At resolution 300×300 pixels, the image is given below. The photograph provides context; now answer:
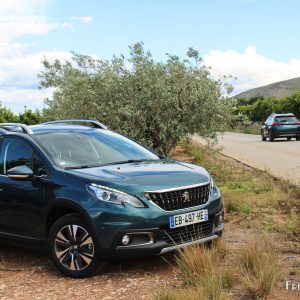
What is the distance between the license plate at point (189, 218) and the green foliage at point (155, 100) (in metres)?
7.03

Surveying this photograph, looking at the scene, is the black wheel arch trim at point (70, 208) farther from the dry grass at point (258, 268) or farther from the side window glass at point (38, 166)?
the dry grass at point (258, 268)

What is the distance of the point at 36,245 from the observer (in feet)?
20.4

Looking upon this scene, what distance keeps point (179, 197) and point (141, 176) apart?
44 cm

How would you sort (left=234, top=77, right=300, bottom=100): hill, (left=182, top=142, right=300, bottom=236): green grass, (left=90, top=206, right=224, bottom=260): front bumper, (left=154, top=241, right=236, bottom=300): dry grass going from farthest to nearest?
(left=234, top=77, right=300, bottom=100): hill < (left=182, top=142, right=300, bottom=236): green grass < (left=90, top=206, right=224, bottom=260): front bumper < (left=154, top=241, right=236, bottom=300): dry grass

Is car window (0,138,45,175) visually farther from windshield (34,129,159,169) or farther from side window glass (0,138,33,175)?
windshield (34,129,159,169)

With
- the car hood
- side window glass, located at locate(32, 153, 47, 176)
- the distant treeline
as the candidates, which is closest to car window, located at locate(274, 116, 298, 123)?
the distant treeline

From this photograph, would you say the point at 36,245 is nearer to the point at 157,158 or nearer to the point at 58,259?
the point at 58,259

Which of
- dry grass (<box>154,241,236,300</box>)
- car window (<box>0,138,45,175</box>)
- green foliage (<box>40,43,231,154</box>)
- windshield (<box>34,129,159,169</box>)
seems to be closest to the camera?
dry grass (<box>154,241,236,300</box>)

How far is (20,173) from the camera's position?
626 cm

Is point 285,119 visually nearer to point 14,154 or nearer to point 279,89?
point 14,154

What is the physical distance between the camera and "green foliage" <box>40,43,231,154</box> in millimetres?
13359

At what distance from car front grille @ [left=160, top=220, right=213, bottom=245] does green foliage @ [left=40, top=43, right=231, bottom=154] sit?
702 centimetres

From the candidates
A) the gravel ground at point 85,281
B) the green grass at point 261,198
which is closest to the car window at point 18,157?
the gravel ground at point 85,281

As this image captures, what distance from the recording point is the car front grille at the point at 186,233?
18.6ft
